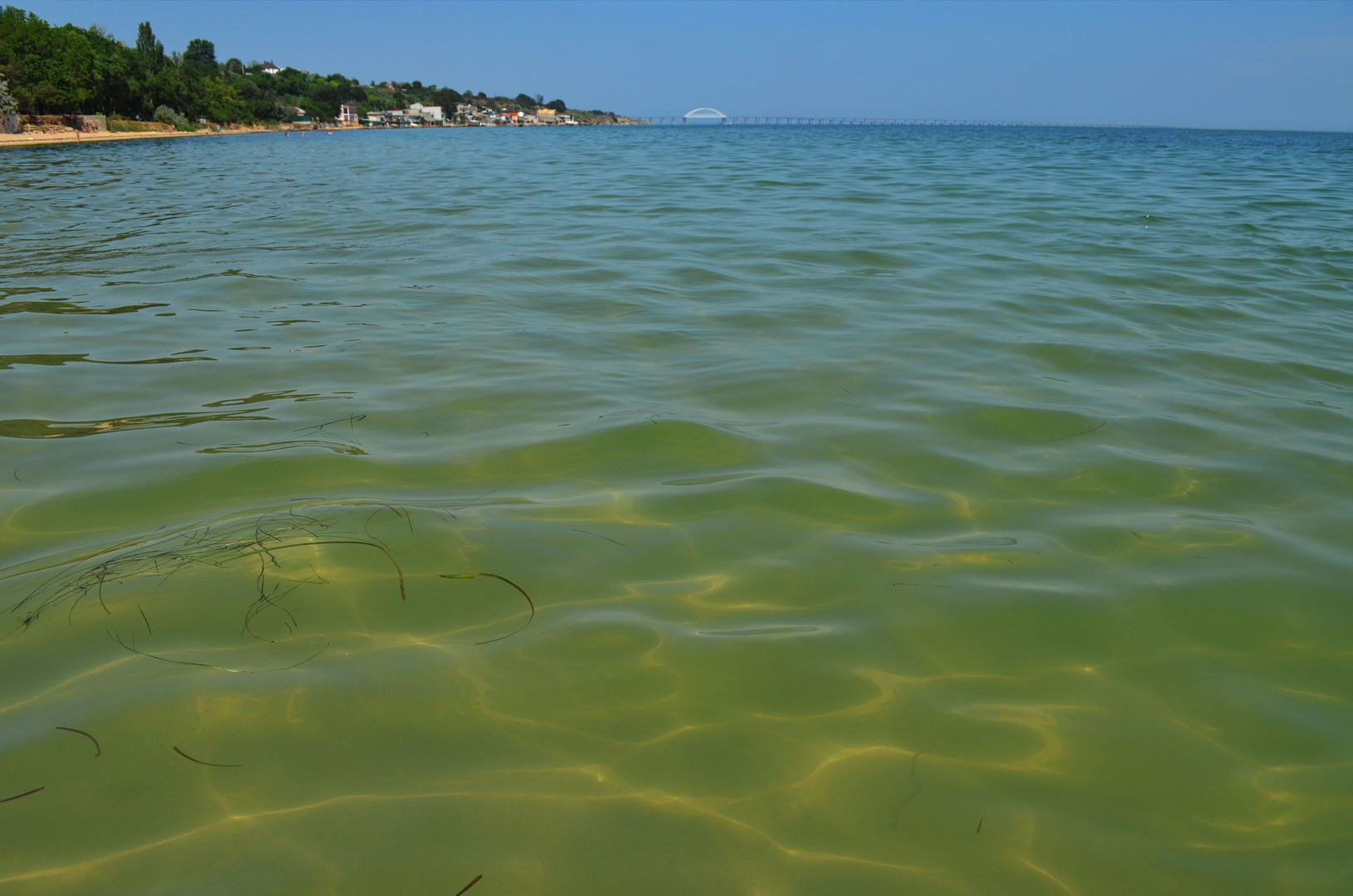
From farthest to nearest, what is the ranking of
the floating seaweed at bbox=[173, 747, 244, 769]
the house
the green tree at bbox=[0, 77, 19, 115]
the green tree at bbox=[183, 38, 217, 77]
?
1. the house
2. the green tree at bbox=[183, 38, 217, 77]
3. the green tree at bbox=[0, 77, 19, 115]
4. the floating seaweed at bbox=[173, 747, 244, 769]

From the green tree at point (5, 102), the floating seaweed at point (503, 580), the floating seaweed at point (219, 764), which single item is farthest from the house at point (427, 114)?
the floating seaweed at point (219, 764)

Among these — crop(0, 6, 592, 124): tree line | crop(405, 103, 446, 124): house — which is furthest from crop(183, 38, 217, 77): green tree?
crop(405, 103, 446, 124): house

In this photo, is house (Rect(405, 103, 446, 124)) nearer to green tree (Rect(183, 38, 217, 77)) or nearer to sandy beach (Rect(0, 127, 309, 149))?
green tree (Rect(183, 38, 217, 77))

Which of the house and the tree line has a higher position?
the house

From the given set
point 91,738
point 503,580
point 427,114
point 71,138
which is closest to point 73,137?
point 71,138

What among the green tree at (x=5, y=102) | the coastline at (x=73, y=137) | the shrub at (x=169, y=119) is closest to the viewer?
the coastline at (x=73, y=137)

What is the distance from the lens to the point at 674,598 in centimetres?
223

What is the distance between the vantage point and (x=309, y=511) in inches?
101

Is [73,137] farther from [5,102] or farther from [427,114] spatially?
[427,114]

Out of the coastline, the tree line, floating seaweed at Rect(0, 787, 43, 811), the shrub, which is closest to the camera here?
floating seaweed at Rect(0, 787, 43, 811)

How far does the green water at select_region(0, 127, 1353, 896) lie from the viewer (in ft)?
4.90

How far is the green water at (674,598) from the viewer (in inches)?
58.8

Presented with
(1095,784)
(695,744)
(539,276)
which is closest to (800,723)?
(695,744)

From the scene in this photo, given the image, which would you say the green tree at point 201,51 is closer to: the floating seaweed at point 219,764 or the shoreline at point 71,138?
the shoreline at point 71,138
